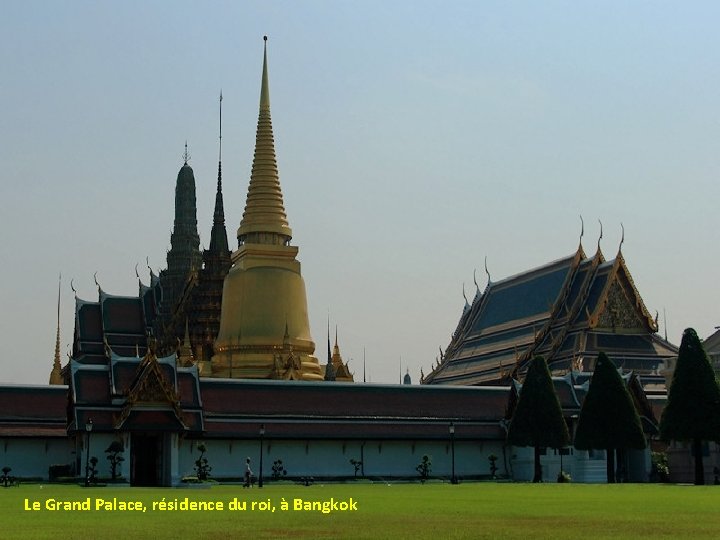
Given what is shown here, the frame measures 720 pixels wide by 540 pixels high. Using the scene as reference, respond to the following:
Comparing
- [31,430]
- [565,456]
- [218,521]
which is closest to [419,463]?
[565,456]

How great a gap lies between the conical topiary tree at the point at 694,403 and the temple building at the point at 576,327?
912 inches

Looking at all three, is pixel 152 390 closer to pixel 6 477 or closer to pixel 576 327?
pixel 6 477

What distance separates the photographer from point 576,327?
7775cm

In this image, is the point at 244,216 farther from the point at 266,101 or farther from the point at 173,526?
the point at 173,526

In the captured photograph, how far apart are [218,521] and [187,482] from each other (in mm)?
28645

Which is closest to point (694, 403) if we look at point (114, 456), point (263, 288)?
point (114, 456)

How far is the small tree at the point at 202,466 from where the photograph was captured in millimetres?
52156

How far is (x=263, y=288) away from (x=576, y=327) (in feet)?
64.7

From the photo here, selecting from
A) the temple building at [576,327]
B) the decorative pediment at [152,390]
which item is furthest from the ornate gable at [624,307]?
the decorative pediment at [152,390]

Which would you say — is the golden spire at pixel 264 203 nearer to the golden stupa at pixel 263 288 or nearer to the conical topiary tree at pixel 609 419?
the golden stupa at pixel 263 288

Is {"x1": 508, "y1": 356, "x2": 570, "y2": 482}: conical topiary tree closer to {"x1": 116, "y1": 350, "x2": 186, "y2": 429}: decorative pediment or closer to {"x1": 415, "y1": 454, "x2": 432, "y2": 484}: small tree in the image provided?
{"x1": 415, "y1": 454, "x2": 432, "y2": 484}: small tree

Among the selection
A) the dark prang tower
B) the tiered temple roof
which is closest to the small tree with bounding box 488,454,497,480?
the tiered temple roof

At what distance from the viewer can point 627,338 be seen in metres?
78.0

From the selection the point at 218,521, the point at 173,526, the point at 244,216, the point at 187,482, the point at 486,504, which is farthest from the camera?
the point at 244,216
